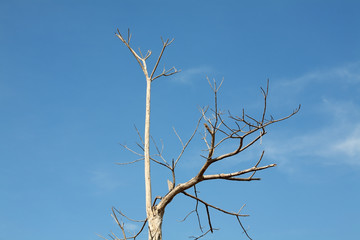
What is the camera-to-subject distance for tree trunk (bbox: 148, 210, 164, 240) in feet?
15.5

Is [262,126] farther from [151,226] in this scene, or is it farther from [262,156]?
[151,226]

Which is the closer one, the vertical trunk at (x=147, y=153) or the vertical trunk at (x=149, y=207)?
the vertical trunk at (x=149, y=207)

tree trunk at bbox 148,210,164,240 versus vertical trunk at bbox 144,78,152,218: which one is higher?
vertical trunk at bbox 144,78,152,218

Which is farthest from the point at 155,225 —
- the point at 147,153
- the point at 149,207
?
the point at 147,153

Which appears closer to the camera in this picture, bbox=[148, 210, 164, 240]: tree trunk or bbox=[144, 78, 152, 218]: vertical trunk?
bbox=[148, 210, 164, 240]: tree trunk

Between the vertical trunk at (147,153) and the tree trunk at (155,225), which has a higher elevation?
the vertical trunk at (147,153)

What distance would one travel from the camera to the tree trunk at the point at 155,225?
4730 millimetres

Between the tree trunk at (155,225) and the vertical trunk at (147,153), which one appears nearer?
the tree trunk at (155,225)

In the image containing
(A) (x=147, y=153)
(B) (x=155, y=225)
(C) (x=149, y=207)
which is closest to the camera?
(B) (x=155, y=225)

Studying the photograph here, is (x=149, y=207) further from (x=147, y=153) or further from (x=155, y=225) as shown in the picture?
(x=147, y=153)

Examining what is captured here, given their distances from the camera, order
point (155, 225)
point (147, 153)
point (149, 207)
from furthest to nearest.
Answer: point (147, 153) → point (149, 207) → point (155, 225)

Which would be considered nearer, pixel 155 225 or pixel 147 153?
pixel 155 225

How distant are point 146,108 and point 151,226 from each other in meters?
1.49

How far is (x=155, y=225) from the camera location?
15.8 feet
